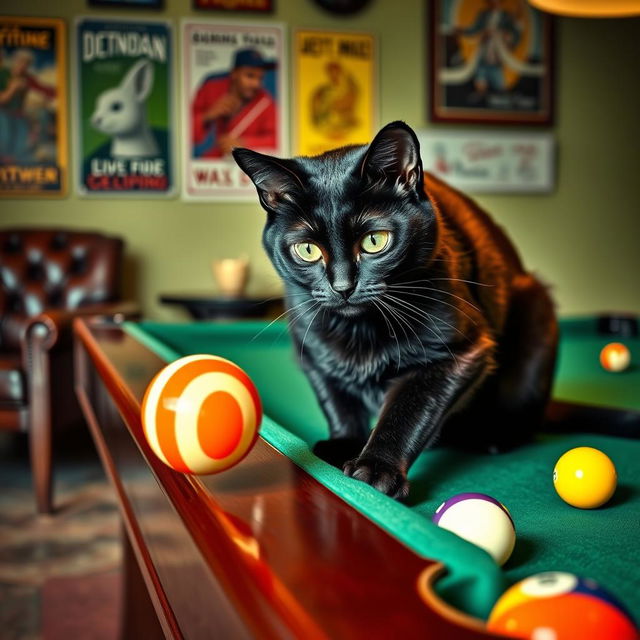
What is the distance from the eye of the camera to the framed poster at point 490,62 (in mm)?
4492

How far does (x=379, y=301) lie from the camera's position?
907 mm

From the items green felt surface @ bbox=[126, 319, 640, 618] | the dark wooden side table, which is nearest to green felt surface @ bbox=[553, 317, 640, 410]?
green felt surface @ bbox=[126, 319, 640, 618]

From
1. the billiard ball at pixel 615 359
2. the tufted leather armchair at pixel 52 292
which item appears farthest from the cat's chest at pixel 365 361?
the tufted leather armchair at pixel 52 292

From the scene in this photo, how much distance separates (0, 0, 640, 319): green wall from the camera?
4.24 meters

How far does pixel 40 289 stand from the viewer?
380 cm

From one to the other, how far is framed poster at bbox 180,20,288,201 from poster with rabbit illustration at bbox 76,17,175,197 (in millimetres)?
130

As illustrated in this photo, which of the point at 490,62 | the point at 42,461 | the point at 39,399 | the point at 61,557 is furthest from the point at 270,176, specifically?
the point at 490,62

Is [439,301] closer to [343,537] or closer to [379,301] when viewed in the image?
[379,301]

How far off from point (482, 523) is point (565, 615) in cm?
24

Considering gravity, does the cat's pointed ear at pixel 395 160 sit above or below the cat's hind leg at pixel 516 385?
above

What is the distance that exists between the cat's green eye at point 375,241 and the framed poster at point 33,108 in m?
3.63

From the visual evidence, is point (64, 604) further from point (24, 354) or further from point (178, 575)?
point (178, 575)

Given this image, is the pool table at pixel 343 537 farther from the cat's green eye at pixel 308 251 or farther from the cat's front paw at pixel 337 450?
the cat's green eye at pixel 308 251

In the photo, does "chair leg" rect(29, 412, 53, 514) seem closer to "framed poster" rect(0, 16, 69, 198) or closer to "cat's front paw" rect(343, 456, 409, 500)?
"framed poster" rect(0, 16, 69, 198)
